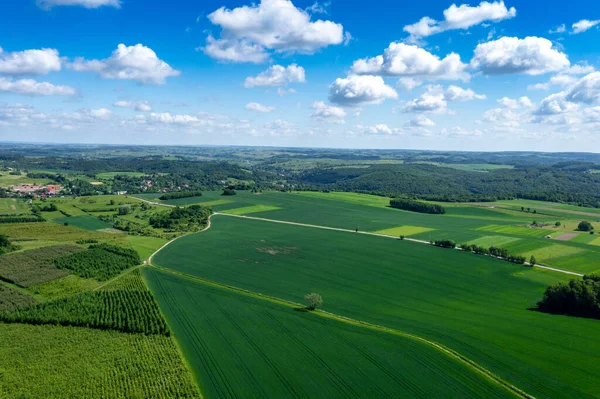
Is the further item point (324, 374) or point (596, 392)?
point (324, 374)

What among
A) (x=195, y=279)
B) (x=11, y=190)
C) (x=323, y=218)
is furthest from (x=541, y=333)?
(x=11, y=190)

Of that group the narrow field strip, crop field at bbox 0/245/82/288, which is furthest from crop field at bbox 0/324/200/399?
the narrow field strip

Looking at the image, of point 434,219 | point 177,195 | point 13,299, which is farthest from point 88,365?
point 177,195

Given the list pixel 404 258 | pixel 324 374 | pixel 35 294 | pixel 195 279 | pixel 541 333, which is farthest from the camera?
pixel 404 258

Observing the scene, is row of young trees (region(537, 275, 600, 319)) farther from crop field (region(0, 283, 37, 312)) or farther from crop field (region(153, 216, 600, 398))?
crop field (region(0, 283, 37, 312))

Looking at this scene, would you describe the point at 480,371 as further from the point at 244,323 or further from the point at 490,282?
the point at 490,282
